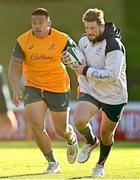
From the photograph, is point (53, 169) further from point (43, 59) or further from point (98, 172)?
point (43, 59)

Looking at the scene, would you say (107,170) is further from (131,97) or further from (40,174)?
(131,97)

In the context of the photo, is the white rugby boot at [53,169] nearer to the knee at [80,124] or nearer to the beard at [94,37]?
the knee at [80,124]

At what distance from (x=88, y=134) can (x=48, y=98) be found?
0.82m

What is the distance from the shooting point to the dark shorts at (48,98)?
41.2ft

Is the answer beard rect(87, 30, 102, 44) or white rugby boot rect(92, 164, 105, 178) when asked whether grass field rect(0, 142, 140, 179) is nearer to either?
white rugby boot rect(92, 164, 105, 178)

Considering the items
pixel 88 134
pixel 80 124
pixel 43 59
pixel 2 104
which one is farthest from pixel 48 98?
pixel 2 104

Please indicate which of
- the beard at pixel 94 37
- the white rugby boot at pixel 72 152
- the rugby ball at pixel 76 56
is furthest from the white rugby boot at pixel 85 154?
the beard at pixel 94 37

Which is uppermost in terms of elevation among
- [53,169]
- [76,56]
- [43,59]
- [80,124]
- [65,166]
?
[76,56]

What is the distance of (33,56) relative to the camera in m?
12.5

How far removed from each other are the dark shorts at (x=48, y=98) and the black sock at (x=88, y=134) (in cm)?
63

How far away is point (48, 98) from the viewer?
41.5 feet

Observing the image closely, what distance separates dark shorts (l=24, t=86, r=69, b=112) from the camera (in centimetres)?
1256

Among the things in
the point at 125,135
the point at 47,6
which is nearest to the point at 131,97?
the point at 47,6

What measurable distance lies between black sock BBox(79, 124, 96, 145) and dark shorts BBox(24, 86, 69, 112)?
2.08 feet
